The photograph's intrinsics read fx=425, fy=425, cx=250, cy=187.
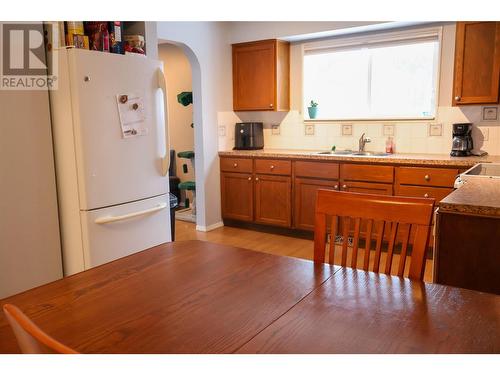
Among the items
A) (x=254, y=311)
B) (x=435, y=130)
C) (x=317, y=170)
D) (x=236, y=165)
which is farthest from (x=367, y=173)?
(x=254, y=311)

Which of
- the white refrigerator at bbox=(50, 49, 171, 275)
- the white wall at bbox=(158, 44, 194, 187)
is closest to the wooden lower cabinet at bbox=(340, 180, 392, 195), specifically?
the white refrigerator at bbox=(50, 49, 171, 275)

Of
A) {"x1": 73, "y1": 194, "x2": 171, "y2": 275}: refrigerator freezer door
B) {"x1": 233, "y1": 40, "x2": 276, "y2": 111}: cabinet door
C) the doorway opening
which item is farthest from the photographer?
the doorway opening

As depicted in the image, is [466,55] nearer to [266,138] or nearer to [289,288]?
[266,138]

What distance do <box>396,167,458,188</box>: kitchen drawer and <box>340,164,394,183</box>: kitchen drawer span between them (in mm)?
82

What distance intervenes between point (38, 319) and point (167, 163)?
5.70ft

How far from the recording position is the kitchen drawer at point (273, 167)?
4.15 m

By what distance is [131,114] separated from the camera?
241 cm

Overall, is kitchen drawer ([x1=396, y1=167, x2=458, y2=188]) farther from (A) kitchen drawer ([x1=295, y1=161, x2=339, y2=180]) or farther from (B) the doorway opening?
(B) the doorway opening

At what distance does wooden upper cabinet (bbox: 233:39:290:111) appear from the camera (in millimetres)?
4395

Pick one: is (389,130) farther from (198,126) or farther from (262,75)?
(198,126)

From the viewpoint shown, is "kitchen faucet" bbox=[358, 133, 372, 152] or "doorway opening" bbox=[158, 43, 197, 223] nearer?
"kitchen faucet" bbox=[358, 133, 372, 152]

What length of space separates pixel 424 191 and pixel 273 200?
147 cm

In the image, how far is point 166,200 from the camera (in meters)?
2.73
